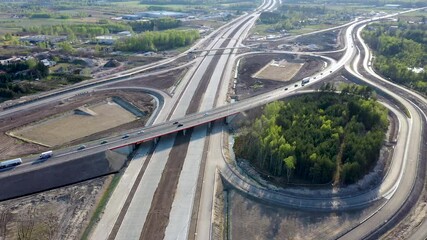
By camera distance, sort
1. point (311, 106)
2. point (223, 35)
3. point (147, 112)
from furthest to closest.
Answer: point (223, 35) → point (147, 112) → point (311, 106)

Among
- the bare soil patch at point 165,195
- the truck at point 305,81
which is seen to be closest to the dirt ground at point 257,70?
the truck at point 305,81

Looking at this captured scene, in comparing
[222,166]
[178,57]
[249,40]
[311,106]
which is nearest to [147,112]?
[222,166]

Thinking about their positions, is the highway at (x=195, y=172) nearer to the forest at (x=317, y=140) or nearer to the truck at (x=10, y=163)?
the truck at (x=10, y=163)

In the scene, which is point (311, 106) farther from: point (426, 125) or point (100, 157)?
point (100, 157)

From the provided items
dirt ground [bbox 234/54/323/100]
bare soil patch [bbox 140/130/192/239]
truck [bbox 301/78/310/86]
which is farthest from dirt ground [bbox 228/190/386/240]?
truck [bbox 301/78/310/86]

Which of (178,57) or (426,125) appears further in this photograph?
(178,57)

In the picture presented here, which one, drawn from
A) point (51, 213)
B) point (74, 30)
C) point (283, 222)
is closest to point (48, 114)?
point (51, 213)

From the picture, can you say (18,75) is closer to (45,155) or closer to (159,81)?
(159,81)

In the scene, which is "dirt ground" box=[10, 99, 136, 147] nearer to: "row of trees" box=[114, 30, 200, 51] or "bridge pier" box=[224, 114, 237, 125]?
"bridge pier" box=[224, 114, 237, 125]
